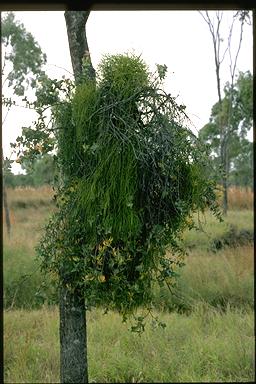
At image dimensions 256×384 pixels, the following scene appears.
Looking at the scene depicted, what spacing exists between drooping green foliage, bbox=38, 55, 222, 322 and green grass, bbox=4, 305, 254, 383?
6.13ft

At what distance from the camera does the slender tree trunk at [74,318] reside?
11.5ft

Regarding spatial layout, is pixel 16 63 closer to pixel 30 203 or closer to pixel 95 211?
pixel 30 203

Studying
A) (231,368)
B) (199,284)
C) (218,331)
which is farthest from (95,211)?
(199,284)

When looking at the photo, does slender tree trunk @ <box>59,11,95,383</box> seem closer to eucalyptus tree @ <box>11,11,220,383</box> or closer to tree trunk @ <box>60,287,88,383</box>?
tree trunk @ <box>60,287,88,383</box>

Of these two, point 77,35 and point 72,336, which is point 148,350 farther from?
point 77,35

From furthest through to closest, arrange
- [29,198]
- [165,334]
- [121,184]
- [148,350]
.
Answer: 1. [29,198]
2. [165,334]
3. [148,350]
4. [121,184]

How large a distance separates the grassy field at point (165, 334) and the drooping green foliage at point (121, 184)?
30 centimetres

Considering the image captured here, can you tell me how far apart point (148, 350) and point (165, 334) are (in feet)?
Answer: 1.39

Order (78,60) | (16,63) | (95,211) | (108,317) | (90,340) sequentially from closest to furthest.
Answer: (95,211)
(78,60)
(90,340)
(108,317)
(16,63)

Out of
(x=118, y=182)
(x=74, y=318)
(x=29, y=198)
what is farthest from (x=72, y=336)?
(x=29, y=198)

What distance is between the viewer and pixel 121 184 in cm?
300

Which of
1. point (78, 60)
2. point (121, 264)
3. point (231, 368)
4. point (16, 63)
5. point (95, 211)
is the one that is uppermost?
Answer: point (16, 63)

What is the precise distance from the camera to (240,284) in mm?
7223

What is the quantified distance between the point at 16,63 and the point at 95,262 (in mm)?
10215
